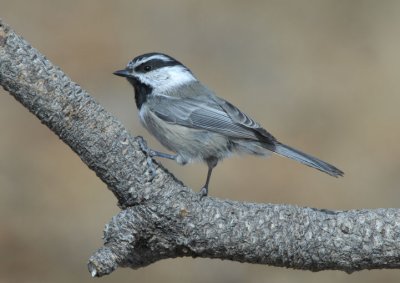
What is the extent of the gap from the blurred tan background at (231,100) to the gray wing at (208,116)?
1.99m

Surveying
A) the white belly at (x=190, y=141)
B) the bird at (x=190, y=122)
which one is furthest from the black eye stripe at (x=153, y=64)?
the white belly at (x=190, y=141)

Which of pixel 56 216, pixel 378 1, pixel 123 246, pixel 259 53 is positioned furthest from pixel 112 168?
pixel 378 1

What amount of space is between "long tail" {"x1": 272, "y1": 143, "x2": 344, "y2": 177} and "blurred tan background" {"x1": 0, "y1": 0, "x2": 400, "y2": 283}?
218 cm

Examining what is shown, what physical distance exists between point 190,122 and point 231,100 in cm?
320

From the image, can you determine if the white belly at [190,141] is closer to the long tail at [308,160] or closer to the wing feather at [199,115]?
the wing feather at [199,115]

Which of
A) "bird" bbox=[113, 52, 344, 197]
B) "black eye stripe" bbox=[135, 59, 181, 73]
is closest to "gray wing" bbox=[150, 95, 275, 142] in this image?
"bird" bbox=[113, 52, 344, 197]

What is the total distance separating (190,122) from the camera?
3.94 metres

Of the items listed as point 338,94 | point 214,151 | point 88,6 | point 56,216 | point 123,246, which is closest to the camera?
point 123,246

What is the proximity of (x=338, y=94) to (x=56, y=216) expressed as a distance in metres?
3.03

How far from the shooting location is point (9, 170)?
6320mm

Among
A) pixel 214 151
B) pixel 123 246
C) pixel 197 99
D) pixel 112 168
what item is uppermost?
pixel 197 99

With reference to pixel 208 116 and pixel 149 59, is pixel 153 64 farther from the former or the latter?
pixel 208 116

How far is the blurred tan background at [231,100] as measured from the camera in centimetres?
591

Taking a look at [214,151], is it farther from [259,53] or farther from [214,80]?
[259,53]
